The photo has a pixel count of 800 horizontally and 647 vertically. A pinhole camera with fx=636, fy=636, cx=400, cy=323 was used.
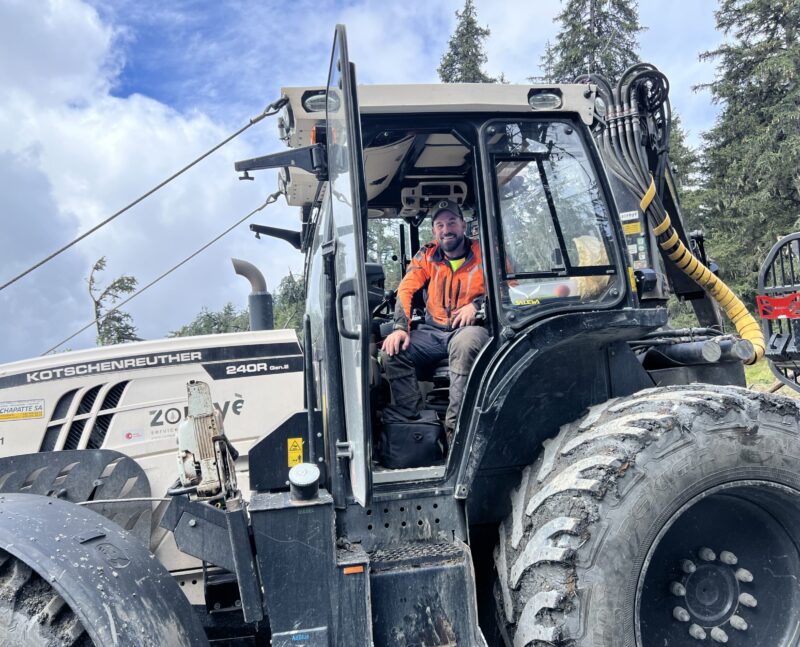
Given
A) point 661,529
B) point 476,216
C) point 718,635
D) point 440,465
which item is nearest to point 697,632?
point 718,635

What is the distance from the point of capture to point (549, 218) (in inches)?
126

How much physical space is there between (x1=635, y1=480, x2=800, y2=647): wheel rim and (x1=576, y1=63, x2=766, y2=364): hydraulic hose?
1.96 m

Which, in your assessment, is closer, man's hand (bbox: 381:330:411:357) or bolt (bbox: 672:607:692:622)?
bolt (bbox: 672:607:692:622)

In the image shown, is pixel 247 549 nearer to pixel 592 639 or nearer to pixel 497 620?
pixel 497 620

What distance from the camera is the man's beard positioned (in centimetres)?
352

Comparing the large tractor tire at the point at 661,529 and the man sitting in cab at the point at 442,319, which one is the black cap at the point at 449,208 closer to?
the man sitting in cab at the point at 442,319

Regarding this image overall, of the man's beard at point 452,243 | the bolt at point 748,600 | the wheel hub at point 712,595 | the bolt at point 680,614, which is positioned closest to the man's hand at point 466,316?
the man's beard at point 452,243

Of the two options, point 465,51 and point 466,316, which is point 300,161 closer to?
point 466,316

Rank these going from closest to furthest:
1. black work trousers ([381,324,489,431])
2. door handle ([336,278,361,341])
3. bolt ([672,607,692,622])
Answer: door handle ([336,278,361,341]), bolt ([672,607,692,622]), black work trousers ([381,324,489,431])

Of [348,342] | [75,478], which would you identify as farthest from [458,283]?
[75,478]

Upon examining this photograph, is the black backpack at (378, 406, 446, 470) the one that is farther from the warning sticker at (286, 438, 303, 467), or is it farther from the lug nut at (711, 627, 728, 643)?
the lug nut at (711, 627, 728, 643)

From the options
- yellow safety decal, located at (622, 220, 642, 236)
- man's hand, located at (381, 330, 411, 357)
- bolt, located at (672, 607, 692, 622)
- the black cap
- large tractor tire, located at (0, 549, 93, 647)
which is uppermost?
yellow safety decal, located at (622, 220, 642, 236)

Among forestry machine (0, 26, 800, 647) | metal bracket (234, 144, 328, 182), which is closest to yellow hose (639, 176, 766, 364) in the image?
forestry machine (0, 26, 800, 647)

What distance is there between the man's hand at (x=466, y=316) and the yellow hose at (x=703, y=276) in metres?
1.99
